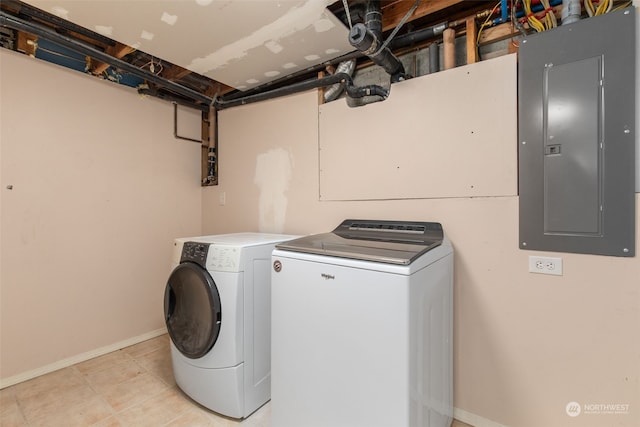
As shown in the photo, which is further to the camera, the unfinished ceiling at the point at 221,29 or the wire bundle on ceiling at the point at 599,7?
the unfinished ceiling at the point at 221,29

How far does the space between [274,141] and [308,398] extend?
1901 mm

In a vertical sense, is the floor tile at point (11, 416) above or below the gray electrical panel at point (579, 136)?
below

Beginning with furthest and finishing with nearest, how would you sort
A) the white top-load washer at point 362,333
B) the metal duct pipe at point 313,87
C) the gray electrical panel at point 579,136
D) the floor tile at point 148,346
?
the floor tile at point 148,346
the metal duct pipe at point 313,87
the gray electrical panel at point 579,136
the white top-load washer at point 362,333

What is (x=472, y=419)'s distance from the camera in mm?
1616

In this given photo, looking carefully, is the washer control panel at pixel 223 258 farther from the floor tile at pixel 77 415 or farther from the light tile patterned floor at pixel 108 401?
the floor tile at pixel 77 415

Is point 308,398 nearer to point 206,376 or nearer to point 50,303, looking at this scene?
point 206,376

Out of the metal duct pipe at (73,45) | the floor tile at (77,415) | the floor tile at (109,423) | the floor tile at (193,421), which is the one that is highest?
the metal duct pipe at (73,45)

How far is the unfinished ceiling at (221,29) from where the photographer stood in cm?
149

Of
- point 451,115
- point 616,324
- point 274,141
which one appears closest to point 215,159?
point 274,141

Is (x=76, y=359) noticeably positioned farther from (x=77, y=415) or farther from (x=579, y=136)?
(x=579, y=136)

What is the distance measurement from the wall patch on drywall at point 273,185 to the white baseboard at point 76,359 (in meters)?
1.43

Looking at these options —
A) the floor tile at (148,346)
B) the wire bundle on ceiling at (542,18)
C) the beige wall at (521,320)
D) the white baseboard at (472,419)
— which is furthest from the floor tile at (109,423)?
the wire bundle on ceiling at (542,18)

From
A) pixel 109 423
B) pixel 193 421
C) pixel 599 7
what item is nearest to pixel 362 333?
pixel 193 421

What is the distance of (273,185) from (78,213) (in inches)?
58.8
